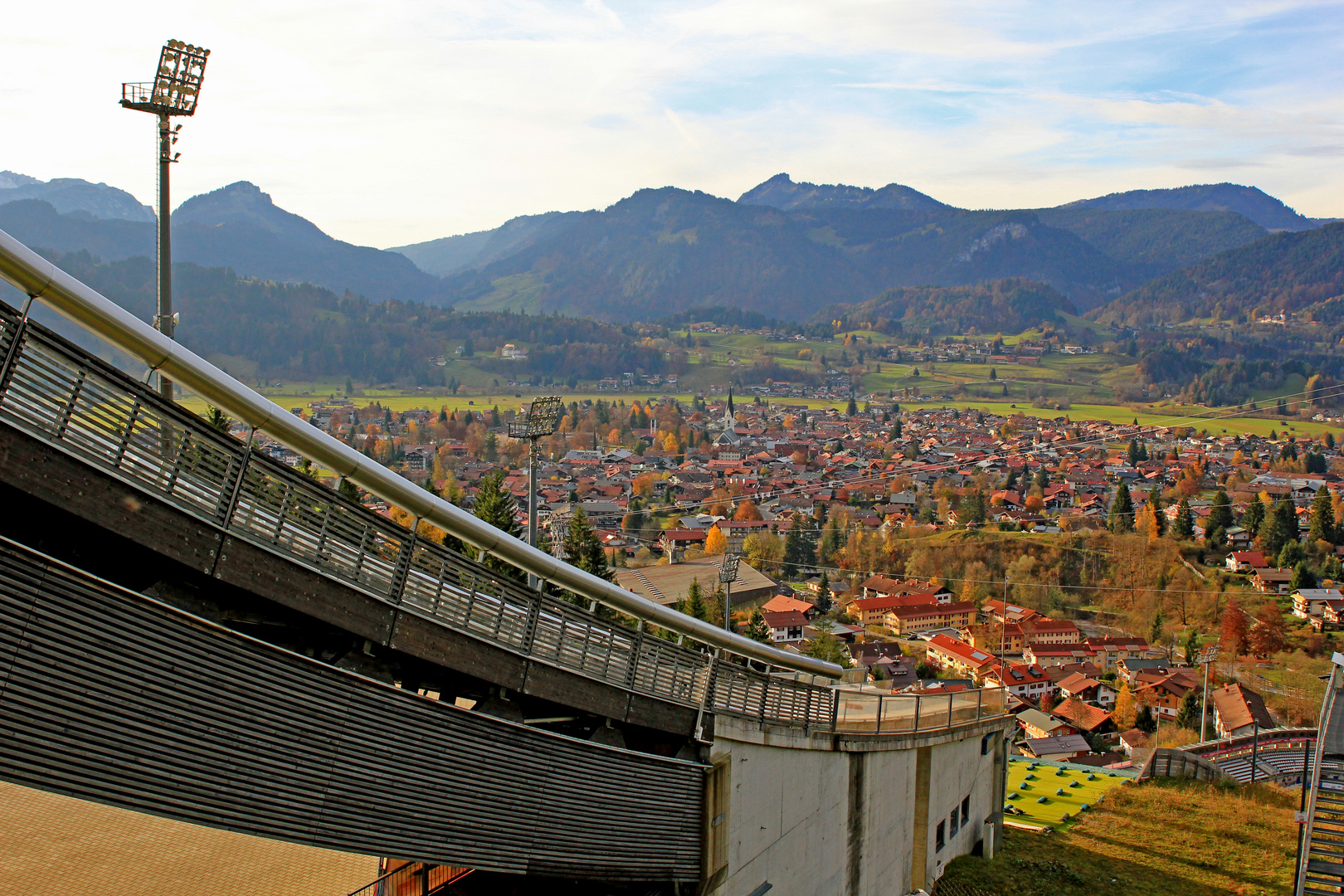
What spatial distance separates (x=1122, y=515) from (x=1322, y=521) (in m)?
13.3

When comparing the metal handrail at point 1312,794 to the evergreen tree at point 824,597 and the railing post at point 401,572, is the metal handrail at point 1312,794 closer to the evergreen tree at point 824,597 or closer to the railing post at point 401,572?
the railing post at point 401,572

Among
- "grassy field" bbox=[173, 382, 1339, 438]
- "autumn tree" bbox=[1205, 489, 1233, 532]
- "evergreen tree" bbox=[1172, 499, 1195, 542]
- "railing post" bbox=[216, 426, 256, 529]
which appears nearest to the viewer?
"railing post" bbox=[216, 426, 256, 529]

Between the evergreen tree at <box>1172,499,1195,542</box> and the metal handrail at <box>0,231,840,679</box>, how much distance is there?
68.4 metres

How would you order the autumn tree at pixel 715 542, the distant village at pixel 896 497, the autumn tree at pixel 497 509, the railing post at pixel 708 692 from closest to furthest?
the railing post at pixel 708 692 → the autumn tree at pixel 497 509 → the distant village at pixel 896 497 → the autumn tree at pixel 715 542

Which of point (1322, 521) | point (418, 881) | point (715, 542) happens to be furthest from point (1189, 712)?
point (418, 881)

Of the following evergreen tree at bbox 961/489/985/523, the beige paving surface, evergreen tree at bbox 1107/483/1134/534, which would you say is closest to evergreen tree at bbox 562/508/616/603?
the beige paving surface

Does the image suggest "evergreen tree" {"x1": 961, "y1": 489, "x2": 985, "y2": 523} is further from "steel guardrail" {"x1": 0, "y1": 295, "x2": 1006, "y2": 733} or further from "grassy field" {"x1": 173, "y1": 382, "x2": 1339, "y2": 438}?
"steel guardrail" {"x1": 0, "y1": 295, "x2": 1006, "y2": 733}

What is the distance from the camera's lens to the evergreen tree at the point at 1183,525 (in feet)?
217

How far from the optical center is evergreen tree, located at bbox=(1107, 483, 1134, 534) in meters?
67.2

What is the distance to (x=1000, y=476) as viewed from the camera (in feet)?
296

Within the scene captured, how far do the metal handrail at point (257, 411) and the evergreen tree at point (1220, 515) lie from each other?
7081cm

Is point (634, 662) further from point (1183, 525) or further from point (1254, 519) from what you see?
point (1254, 519)

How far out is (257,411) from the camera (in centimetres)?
543

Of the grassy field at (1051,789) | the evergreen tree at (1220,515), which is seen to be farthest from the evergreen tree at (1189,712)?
the evergreen tree at (1220,515)
